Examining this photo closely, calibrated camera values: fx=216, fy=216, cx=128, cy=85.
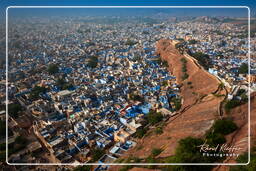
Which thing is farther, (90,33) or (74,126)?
(90,33)

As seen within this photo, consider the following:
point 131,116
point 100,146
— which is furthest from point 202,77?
point 100,146

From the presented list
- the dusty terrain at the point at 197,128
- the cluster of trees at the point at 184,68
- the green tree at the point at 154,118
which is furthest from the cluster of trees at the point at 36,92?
the cluster of trees at the point at 184,68

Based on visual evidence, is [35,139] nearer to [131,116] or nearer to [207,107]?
[131,116]

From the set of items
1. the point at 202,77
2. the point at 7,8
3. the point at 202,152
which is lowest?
the point at 202,77

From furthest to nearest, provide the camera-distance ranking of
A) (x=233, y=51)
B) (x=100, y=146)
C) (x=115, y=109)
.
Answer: (x=233, y=51) → (x=115, y=109) → (x=100, y=146)

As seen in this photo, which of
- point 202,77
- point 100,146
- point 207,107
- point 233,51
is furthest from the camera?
point 233,51

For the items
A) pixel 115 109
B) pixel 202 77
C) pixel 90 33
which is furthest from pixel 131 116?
pixel 90 33

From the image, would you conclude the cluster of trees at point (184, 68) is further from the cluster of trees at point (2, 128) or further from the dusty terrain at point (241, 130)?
the cluster of trees at point (2, 128)

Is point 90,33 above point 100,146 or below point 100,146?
above
